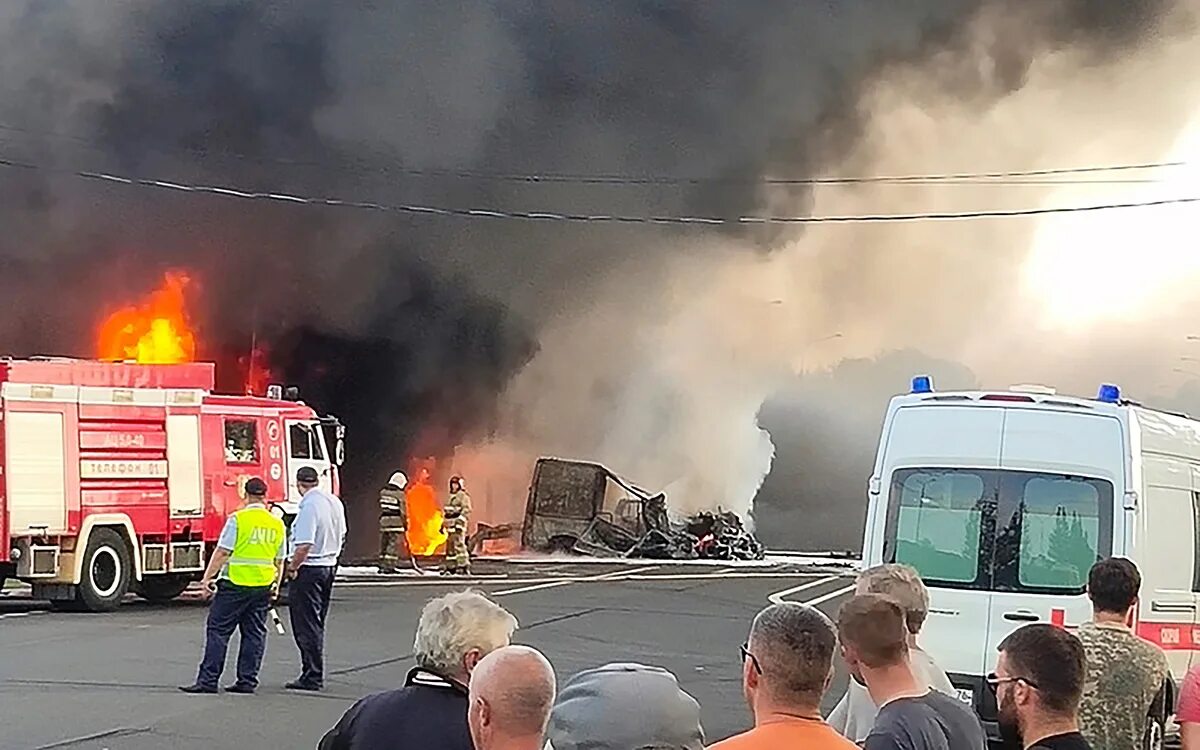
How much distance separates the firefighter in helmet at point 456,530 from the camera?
890 inches

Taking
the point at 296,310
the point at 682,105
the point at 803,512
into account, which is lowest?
the point at 803,512

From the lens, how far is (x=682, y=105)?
31.0 meters

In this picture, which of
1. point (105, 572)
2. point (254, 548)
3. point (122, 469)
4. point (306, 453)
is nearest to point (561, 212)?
point (306, 453)

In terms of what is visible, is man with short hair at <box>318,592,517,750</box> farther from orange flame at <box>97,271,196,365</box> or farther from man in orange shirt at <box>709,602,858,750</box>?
orange flame at <box>97,271,196,365</box>

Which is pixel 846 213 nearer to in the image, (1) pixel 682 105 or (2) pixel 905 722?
(1) pixel 682 105

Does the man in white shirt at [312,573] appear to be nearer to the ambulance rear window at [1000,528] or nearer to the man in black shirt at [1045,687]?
the ambulance rear window at [1000,528]

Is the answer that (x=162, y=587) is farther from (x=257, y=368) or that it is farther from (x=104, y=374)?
(x=257, y=368)

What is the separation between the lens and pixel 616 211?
3123 centimetres

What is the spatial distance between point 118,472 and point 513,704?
14.6 metres

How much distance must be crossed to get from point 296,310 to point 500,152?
511 cm

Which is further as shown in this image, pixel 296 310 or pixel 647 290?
pixel 647 290

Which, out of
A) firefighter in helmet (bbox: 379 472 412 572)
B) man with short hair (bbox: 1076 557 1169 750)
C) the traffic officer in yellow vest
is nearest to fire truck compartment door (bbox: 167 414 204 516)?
firefighter in helmet (bbox: 379 472 412 572)

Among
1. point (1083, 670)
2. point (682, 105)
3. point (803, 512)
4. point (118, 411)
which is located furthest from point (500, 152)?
point (1083, 670)

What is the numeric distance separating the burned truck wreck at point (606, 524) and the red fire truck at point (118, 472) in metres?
11.3
